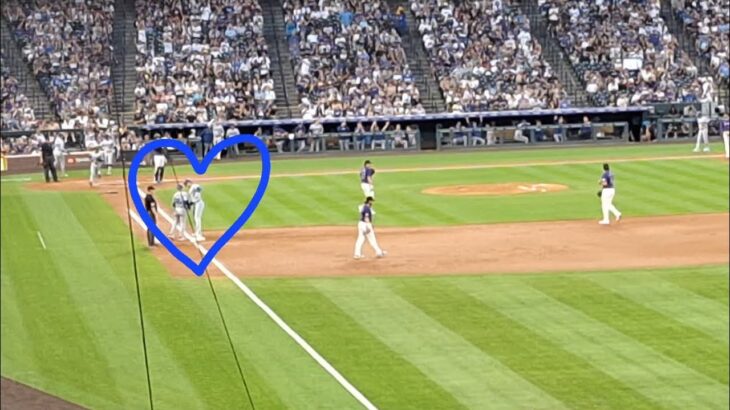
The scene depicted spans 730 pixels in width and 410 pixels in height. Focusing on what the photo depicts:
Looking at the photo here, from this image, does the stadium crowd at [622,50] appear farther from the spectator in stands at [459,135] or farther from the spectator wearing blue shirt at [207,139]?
the spectator wearing blue shirt at [207,139]

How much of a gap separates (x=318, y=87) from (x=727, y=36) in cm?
123

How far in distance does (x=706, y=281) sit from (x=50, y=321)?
971 centimetres

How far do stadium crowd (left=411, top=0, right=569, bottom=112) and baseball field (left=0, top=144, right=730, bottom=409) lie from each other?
20.2 inches

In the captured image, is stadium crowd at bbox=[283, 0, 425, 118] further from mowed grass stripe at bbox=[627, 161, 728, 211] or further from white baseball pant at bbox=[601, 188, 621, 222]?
mowed grass stripe at bbox=[627, 161, 728, 211]

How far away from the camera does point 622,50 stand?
3.94m

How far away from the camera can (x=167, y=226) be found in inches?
151

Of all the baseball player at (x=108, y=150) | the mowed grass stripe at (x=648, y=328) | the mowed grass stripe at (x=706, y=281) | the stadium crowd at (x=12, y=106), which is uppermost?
the stadium crowd at (x=12, y=106)

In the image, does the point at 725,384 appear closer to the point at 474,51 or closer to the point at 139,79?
the point at 474,51

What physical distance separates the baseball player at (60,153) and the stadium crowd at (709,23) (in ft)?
5.83

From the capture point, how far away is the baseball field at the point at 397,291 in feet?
12.4

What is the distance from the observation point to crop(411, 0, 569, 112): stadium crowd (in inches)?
147

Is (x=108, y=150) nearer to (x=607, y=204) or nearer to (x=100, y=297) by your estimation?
(x=100, y=297)

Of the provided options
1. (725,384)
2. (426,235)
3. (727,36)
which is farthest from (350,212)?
(727,36)

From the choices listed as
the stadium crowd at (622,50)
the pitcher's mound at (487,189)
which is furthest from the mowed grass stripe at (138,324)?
the pitcher's mound at (487,189)
